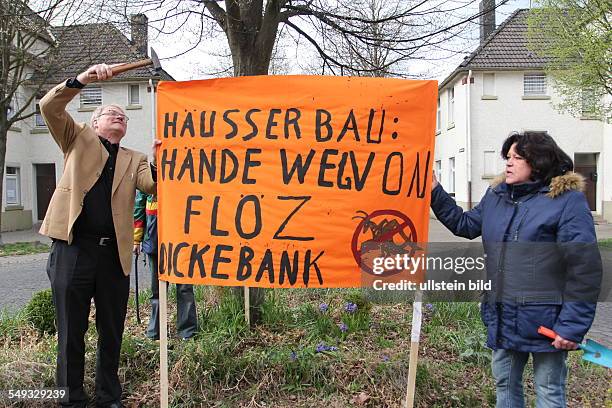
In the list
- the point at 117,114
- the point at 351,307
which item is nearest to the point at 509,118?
the point at 351,307

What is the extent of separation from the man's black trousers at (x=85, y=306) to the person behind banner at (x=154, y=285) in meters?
0.92

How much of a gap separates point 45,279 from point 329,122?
25.3 ft

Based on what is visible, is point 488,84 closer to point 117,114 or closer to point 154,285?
point 154,285

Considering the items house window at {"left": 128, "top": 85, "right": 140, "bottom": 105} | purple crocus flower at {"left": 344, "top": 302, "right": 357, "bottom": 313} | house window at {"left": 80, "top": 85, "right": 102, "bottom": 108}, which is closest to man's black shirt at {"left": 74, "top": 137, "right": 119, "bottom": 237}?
purple crocus flower at {"left": 344, "top": 302, "right": 357, "bottom": 313}

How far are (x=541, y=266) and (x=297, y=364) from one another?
6.10 feet

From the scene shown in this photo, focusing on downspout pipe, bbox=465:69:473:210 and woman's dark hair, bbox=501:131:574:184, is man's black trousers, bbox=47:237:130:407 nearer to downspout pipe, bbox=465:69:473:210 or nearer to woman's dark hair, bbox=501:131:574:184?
woman's dark hair, bbox=501:131:574:184

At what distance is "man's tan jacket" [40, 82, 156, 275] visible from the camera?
3.04 meters

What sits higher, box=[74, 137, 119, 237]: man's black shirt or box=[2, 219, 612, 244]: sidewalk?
box=[74, 137, 119, 237]: man's black shirt

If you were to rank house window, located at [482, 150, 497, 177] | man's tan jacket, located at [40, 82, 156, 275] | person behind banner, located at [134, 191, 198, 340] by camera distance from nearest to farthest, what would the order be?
man's tan jacket, located at [40, 82, 156, 275], person behind banner, located at [134, 191, 198, 340], house window, located at [482, 150, 497, 177]

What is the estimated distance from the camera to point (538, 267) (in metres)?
2.57

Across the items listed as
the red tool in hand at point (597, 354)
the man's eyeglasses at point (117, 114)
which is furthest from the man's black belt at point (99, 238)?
the red tool in hand at point (597, 354)

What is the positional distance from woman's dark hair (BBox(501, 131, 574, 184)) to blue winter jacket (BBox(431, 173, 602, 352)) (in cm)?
7

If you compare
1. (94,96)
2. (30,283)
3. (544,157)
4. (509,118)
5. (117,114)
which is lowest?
(30,283)

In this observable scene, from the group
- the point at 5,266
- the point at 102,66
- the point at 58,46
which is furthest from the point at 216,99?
the point at 58,46
